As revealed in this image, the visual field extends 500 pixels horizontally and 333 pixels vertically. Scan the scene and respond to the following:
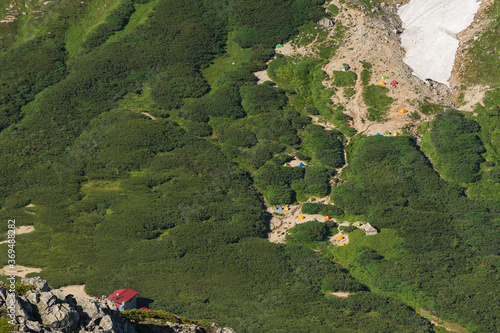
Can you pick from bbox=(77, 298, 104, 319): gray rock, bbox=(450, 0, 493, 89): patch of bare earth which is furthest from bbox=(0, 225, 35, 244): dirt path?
bbox=(450, 0, 493, 89): patch of bare earth

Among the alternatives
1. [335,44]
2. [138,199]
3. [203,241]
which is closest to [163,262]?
[203,241]

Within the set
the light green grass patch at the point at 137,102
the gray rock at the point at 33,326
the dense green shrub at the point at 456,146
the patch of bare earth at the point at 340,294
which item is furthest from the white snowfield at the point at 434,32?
the gray rock at the point at 33,326

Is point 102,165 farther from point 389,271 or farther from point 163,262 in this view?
point 389,271

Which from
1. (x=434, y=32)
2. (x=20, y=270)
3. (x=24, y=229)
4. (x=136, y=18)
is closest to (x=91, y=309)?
(x=20, y=270)

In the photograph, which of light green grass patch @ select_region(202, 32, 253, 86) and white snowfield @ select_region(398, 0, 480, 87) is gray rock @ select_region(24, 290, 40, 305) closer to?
light green grass patch @ select_region(202, 32, 253, 86)

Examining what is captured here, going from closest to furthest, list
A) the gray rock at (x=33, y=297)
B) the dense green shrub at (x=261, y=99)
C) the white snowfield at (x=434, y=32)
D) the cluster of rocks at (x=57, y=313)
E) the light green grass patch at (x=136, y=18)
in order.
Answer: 1. the cluster of rocks at (x=57, y=313)
2. the gray rock at (x=33, y=297)
3. the dense green shrub at (x=261, y=99)
4. the white snowfield at (x=434, y=32)
5. the light green grass patch at (x=136, y=18)

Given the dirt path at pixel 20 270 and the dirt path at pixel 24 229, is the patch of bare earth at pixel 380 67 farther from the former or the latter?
the dirt path at pixel 20 270
